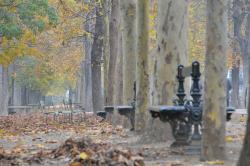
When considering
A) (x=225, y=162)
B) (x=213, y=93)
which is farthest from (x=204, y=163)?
(x=213, y=93)

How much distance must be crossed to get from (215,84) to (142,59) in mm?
5523

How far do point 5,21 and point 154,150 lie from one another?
14687 millimetres

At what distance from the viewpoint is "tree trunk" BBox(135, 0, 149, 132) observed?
13789mm

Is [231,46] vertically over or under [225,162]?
over

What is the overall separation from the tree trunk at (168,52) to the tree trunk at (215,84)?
13.4ft

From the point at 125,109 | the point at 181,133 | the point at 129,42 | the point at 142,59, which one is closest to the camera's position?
the point at 181,133

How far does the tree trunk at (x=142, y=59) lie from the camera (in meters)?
13.8

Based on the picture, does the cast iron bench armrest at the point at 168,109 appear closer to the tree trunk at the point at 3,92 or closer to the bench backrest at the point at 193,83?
the bench backrest at the point at 193,83

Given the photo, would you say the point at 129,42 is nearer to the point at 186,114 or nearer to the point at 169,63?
the point at 169,63

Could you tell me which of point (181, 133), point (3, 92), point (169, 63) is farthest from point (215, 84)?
point (3, 92)

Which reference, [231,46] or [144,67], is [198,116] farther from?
[231,46]

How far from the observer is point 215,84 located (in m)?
8.60

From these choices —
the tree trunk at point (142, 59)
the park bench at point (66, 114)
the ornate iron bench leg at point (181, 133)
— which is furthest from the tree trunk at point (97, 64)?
the ornate iron bench leg at point (181, 133)

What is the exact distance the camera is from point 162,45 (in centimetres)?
1289
